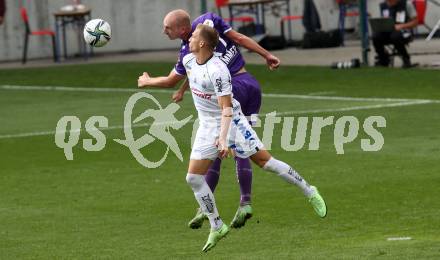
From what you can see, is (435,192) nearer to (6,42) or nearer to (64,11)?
(64,11)

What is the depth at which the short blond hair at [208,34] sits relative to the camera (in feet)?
38.8

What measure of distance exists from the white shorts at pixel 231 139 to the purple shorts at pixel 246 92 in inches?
29.1

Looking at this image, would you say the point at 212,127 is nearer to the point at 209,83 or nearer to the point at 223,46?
the point at 209,83

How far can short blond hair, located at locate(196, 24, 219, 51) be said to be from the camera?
11.8 meters

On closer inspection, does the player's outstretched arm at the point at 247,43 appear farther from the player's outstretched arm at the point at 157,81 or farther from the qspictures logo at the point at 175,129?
the qspictures logo at the point at 175,129

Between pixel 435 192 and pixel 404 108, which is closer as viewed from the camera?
pixel 435 192

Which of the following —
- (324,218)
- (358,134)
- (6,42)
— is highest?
(324,218)

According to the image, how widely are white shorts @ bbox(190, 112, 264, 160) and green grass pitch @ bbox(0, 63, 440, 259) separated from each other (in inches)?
32.2

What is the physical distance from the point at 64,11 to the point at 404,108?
53.3ft

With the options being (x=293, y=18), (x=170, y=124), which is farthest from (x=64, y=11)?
(x=170, y=124)

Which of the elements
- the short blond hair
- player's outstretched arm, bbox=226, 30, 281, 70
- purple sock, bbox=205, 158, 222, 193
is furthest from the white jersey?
purple sock, bbox=205, 158, 222, 193

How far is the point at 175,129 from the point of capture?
21.8 metres

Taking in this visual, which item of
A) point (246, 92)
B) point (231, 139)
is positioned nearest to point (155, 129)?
point (246, 92)

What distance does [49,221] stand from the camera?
45.8 feet
